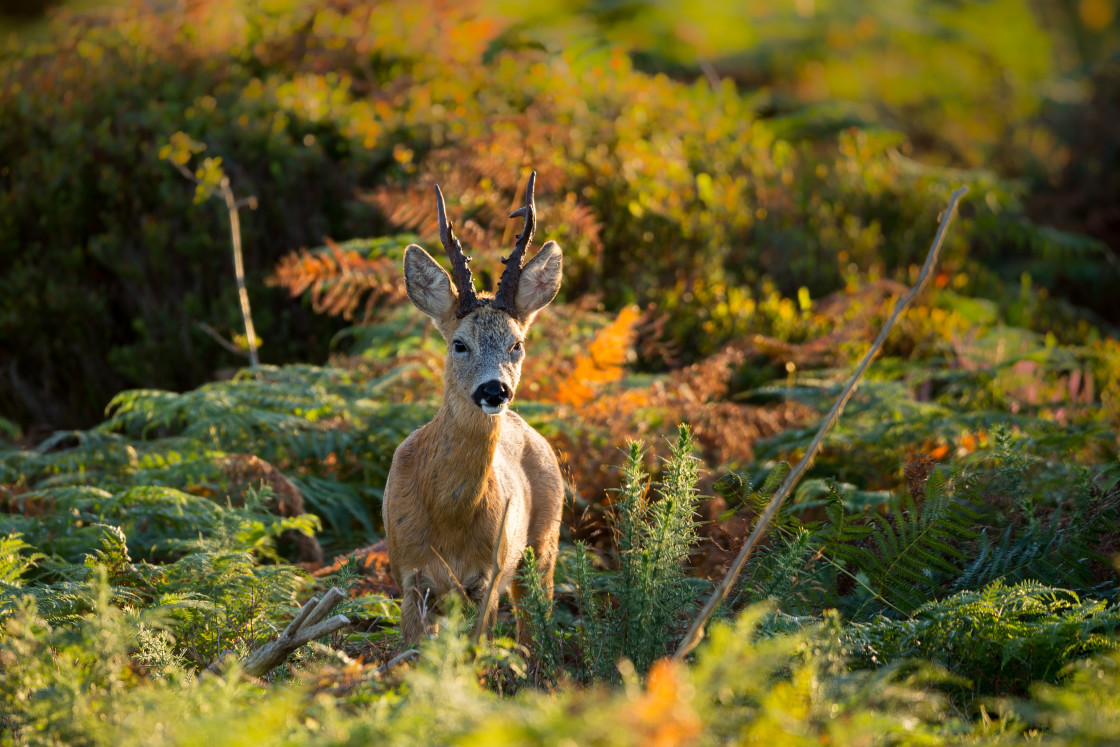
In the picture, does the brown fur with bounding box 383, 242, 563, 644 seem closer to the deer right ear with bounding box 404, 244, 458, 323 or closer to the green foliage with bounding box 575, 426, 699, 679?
the deer right ear with bounding box 404, 244, 458, 323

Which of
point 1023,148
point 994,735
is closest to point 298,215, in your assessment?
point 994,735

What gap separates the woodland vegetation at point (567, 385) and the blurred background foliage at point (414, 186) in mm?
41

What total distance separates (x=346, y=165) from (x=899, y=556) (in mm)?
6405

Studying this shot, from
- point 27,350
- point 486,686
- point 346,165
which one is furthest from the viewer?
point 346,165

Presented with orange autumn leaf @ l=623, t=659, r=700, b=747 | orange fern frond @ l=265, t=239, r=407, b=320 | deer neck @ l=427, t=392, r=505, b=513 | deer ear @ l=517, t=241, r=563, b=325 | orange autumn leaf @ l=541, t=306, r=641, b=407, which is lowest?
orange autumn leaf @ l=541, t=306, r=641, b=407

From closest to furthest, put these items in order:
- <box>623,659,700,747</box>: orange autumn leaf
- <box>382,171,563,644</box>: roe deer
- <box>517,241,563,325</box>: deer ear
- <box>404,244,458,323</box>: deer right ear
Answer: <box>623,659,700,747</box>: orange autumn leaf, <box>382,171,563,644</box>: roe deer, <box>404,244,458,323</box>: deer right ear, <box>517,241,563,325</box>: deer ear

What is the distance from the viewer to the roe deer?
14.3 ft

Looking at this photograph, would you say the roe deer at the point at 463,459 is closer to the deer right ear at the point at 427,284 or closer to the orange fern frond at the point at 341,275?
the deer right ear at the point at 427,284

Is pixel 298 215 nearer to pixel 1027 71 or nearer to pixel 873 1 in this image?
pixel 873 1

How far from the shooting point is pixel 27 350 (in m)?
8.42

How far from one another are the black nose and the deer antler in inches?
21.5

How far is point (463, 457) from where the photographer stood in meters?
4.43

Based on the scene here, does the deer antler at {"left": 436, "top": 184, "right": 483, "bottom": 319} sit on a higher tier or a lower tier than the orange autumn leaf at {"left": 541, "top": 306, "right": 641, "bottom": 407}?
higher

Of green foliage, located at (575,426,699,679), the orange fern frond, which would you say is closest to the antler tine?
green foliage, located at (575,426,699,679)
